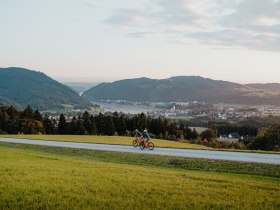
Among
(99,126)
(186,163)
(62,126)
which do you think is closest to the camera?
(186,163)

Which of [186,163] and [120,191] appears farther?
[186,163]

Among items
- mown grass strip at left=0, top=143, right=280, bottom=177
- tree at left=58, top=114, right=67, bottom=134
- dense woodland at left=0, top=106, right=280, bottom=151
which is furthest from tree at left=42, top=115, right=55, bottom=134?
mown grass strip at left=0, top=143, right=280, bottom=177

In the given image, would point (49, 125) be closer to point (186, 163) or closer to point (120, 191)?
point (186, 163)

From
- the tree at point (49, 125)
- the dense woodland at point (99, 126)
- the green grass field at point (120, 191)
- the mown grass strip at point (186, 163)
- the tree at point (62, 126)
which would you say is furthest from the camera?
the tree at point (49, 125)

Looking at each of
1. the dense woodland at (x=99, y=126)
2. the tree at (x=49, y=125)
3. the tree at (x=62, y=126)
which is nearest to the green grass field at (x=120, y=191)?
the dense woodland at (x=99, y=126)

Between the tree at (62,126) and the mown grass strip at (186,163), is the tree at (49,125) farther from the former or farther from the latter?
the mown grass strip at (186,163)

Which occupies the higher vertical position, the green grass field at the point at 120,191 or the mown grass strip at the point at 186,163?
the green grass field at the point at 120,191

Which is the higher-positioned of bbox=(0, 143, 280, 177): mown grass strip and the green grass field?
the green grass field

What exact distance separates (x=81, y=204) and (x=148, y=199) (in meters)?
2.02

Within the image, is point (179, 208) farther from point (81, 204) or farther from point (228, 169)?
point (228, 169)

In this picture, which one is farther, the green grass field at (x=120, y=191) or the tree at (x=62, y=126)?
the tree at (x=62, y=126)

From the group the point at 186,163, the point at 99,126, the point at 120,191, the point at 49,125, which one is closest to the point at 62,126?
the point at 49,125

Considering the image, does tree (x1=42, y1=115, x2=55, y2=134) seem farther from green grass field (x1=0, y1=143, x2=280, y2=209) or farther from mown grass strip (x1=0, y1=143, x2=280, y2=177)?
green grass field (x1=0, y1=143, x2=280, y2=209)

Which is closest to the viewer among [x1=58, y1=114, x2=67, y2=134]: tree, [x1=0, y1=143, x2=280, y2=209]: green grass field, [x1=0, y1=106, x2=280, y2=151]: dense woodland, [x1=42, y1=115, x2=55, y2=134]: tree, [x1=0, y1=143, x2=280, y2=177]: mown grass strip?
[x1=0, y1=143, x2=280, y2=209]: green grass field
